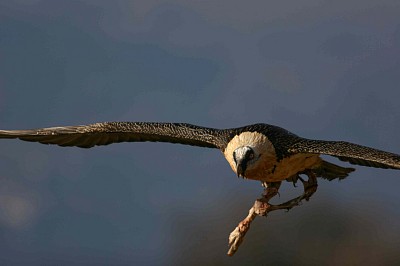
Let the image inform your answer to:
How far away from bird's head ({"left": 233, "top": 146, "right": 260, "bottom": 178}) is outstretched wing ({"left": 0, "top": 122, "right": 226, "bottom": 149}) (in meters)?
1.27

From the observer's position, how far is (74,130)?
75.9ft

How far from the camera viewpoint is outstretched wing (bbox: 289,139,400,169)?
19.5 m

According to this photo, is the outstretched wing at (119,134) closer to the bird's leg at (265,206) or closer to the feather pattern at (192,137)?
the feather pattern at (192,137)

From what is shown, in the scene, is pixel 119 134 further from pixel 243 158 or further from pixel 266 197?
pixel 243 158

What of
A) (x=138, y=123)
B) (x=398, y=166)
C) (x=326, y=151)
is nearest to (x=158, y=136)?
(x=138, y=123)

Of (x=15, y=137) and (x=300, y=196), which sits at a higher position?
(x=15, y=137)

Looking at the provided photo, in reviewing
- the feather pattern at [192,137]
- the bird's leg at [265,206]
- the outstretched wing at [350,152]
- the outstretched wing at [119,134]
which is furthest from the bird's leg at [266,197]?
the outstretched wing at [119,134]

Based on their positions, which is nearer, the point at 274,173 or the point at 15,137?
the point at 274,173

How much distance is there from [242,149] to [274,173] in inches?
40.0

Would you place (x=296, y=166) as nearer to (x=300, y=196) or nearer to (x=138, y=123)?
(x=300, y=196)

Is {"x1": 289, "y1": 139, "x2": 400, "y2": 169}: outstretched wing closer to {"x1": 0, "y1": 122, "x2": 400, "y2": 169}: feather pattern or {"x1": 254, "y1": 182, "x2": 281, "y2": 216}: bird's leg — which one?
Result: {"x1": 0, "y1": 122, "x2": 400, "y2": 169}: feather pattern

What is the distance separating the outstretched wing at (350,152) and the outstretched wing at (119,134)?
5.89 feet

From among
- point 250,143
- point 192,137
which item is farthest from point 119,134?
point 250,143

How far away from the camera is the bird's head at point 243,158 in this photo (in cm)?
1998
